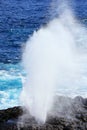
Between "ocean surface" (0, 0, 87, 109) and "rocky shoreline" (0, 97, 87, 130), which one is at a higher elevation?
"rocky shoreline" (0, 97, 87, 130)

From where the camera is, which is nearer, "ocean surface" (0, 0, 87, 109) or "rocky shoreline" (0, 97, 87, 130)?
"rocky shoreline" (0, 97, 87, 130)

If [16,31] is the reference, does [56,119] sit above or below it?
above

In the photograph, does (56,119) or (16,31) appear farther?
(16,31)

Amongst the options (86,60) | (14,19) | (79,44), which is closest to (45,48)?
(86,60)

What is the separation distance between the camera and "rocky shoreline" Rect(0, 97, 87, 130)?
66.7ft

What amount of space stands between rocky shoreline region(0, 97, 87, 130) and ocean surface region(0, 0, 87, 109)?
9.84 m

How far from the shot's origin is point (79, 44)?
5097 cm

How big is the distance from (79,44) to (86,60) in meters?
6.85

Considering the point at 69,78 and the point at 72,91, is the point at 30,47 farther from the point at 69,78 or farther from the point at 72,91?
the point at 69,78

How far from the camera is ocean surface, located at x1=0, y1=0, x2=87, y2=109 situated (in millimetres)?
35984

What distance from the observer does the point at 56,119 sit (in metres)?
20.7

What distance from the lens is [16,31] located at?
5866 cm

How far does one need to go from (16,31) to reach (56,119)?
3874cm

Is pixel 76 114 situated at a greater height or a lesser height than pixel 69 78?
greater
